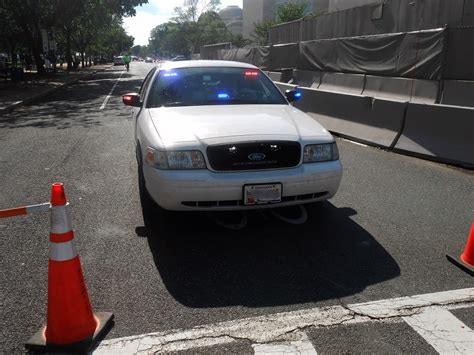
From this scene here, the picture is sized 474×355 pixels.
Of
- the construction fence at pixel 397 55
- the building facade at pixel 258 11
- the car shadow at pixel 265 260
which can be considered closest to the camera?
the car shadow at pixel 265 260

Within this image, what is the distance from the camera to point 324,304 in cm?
337

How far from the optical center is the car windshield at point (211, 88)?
5.51 metres

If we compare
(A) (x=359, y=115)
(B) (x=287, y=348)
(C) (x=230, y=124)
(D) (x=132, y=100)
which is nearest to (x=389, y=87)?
(A) (x=359, y=115)

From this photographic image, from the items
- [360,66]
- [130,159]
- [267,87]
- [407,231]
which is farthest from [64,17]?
[407,231]

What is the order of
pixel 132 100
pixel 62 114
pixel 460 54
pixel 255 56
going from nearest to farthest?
1. pixel 132 100
2. pixel 460 54
3. pixel 62 114
4. pixel 255 56

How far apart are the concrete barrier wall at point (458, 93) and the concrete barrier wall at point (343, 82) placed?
3581mm

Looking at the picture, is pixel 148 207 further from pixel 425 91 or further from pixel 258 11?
pixel 258 11

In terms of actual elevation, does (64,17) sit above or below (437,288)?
above

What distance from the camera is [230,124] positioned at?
454 centimetres

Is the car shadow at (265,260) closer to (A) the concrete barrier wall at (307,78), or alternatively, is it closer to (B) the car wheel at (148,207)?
(B) the car wheel at (148,207)

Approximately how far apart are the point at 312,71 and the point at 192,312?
51.9ft

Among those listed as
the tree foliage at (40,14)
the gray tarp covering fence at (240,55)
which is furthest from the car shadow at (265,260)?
the tree foliage at (40,14)

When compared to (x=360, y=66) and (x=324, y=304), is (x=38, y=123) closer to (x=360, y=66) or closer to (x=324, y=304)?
(x=360, y=66)

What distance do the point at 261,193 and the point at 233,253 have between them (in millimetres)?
589
